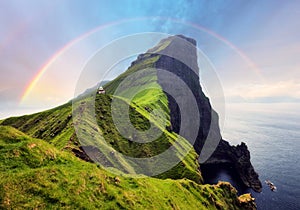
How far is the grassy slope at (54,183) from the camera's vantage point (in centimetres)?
2209

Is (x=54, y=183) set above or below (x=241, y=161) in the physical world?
below

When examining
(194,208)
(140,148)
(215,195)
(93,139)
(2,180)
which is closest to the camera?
(2,180)

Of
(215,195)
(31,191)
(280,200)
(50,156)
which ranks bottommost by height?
(280,200)

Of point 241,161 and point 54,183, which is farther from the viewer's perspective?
point 241,161

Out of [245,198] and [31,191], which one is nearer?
[31,191]

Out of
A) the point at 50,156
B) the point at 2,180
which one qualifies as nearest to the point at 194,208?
the point at 50,156

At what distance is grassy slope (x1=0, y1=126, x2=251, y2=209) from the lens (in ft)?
72.5

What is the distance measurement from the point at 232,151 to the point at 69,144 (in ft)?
541

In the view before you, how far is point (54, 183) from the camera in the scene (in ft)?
83.1

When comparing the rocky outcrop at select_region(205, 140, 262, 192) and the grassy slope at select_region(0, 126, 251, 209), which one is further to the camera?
the rocky outcrop at select_region(205, 140, 262, 192)

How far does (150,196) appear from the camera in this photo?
3828 centimetres

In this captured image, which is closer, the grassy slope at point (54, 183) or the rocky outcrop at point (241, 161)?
the grassy slope at point (54, 183)

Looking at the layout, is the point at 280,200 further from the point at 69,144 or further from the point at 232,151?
the point at 69,144

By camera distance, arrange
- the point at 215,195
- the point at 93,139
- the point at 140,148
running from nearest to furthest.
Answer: the point at 215,195, the point at 93,139, the point at 140,148
